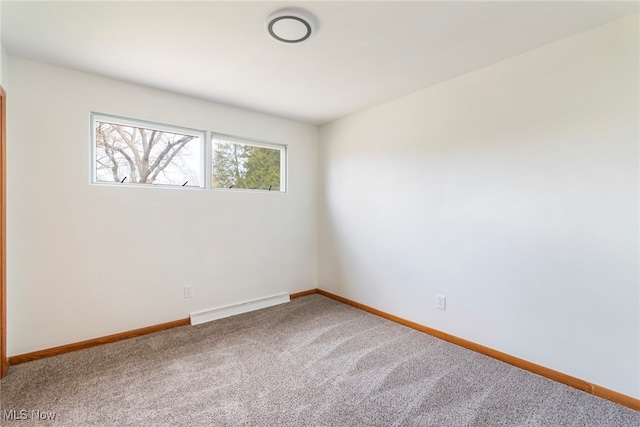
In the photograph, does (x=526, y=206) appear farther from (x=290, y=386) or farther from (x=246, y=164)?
(x=246, y=164)

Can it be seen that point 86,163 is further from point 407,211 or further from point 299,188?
point 407,211

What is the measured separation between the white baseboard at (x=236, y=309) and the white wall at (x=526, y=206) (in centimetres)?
120

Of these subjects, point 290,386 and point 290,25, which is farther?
point 290,386

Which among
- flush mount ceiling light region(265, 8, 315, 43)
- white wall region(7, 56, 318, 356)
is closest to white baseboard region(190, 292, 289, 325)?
white wall region(7, 56, 318, 356)

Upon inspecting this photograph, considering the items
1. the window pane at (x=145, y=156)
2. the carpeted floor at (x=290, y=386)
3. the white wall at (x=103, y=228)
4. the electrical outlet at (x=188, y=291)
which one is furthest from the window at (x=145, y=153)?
the carpeted floor at (x=290, y=386)

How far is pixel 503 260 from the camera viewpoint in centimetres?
219

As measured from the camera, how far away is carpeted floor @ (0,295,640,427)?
1.59 m

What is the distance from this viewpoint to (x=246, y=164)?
3350 millimetres

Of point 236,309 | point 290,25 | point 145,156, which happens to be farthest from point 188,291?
point 290,25

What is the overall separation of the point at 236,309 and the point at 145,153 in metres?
1.85

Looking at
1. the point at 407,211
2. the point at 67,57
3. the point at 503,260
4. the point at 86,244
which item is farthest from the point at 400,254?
the point at 67,57

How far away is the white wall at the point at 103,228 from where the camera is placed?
2137 mm

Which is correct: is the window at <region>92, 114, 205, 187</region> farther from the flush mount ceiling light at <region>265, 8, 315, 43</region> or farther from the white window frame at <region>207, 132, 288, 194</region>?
the flush mount ceiling light at <region>265, 8, 315, 43</region>

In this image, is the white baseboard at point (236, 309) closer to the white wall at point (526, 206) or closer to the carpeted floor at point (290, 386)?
the carpeted floor at point (290, 386)
